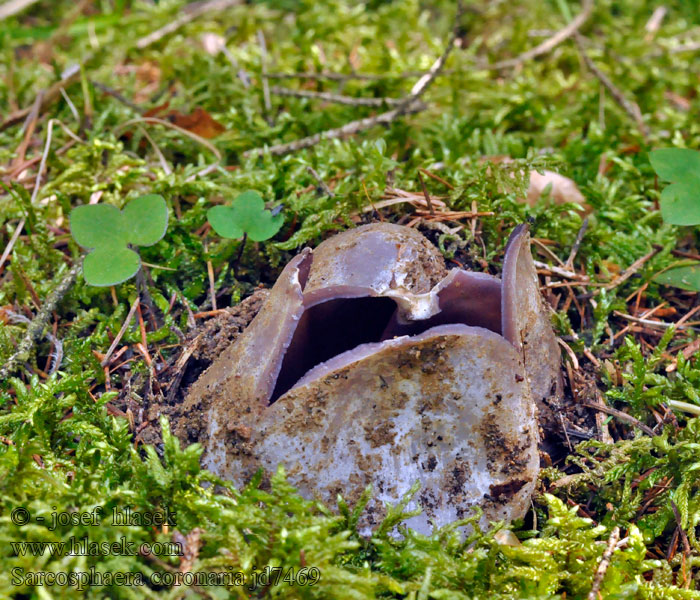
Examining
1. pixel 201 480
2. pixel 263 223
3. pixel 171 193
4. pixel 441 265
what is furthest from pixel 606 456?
pixel 171 193

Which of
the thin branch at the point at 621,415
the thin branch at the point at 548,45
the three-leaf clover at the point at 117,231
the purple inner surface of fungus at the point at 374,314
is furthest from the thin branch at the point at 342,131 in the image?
the thin branch at the point at 621,415

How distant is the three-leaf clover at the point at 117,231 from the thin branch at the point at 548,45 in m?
2.58

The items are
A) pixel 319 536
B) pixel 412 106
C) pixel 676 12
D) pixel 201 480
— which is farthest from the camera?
pixel 676 12

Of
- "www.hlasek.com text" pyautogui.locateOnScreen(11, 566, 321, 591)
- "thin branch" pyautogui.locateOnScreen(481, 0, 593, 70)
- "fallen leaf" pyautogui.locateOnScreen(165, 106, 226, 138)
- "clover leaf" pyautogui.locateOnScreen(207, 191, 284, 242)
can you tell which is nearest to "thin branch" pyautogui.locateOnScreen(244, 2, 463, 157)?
"fallen leaf" pyautogui.locateOnScreen(165, 106, 226, 138)

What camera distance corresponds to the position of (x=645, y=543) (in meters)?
1.87

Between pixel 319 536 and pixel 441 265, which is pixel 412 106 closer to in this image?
pixel 441 265

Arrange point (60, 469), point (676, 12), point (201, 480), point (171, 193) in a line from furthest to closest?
point (676, 12) < point (171, 193) < point (60, 469) < point (201, 480)

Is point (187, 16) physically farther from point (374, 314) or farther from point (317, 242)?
point (374, 314)

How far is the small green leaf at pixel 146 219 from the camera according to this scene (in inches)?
90.1

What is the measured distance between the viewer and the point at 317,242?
2.37 metres

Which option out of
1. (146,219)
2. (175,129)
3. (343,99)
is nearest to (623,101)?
(343,99)

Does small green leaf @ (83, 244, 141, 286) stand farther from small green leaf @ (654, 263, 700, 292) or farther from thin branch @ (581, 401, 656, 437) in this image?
small green leaf @ (654, 263, 700, 292)

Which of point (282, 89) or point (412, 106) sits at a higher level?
point (282, 89)

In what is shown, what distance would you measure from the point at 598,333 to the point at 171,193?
180cm
